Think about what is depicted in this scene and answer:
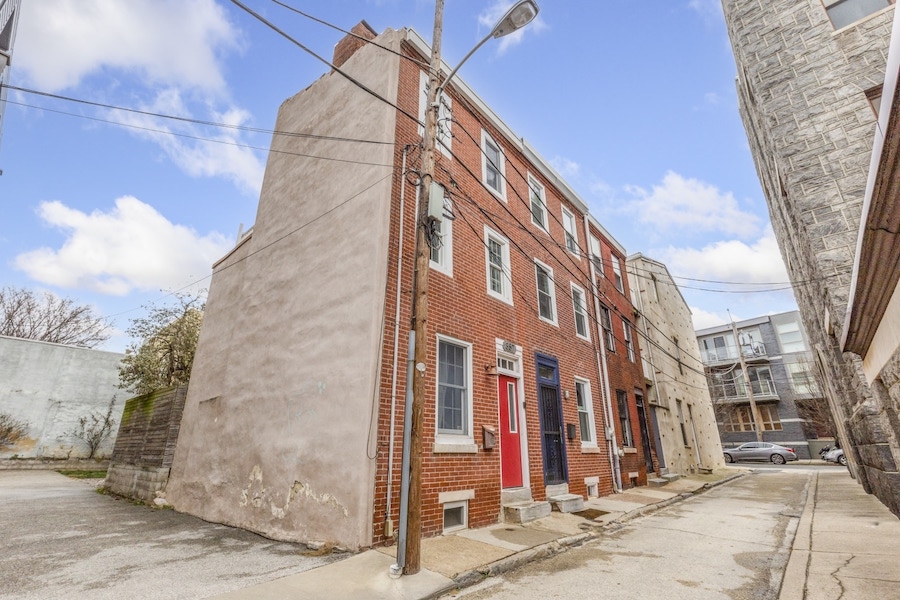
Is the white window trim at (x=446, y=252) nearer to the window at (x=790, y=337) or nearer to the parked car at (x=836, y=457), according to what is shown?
the parked car at (x=836, y=457)

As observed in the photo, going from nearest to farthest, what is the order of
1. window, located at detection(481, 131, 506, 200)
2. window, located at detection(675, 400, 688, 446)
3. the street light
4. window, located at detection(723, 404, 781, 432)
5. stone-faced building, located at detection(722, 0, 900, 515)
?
the street light, stone-faced building, located at detection(722, 0, 900, 515), window, located at detection(481, 131, 506, 200), window, located at detection(675, 400, 688, 446), window, located at detection(723, 404, 781, 432)

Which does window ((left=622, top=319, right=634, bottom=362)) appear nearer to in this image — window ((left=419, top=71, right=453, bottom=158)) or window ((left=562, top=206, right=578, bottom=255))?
window ((left=562, top=206, right=578, bottom=255))

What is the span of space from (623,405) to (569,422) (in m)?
5.06

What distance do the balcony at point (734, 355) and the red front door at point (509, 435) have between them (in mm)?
38392

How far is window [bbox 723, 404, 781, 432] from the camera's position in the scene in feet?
121

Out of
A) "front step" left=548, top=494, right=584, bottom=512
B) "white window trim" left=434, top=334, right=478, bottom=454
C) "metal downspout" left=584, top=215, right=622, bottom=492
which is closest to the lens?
"white window trim" left=434, top=334, right=478, bottom=454

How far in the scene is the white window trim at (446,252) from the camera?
8585 millimetres

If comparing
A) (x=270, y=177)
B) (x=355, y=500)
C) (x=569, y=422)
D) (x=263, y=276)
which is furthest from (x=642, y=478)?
(x=270, y=177)

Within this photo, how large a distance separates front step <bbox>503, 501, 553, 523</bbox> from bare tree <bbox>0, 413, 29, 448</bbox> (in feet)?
80.8

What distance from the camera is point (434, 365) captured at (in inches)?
305

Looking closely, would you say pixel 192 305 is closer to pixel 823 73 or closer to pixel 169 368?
pixel 169 368

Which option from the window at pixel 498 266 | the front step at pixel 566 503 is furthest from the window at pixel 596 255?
the front step at pixel 566 503

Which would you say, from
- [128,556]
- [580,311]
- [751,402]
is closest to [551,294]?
[580,311]

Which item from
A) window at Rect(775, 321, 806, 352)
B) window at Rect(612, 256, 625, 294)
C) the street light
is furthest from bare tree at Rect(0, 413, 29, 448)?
window at Rect(775, 321, 806, 352)
